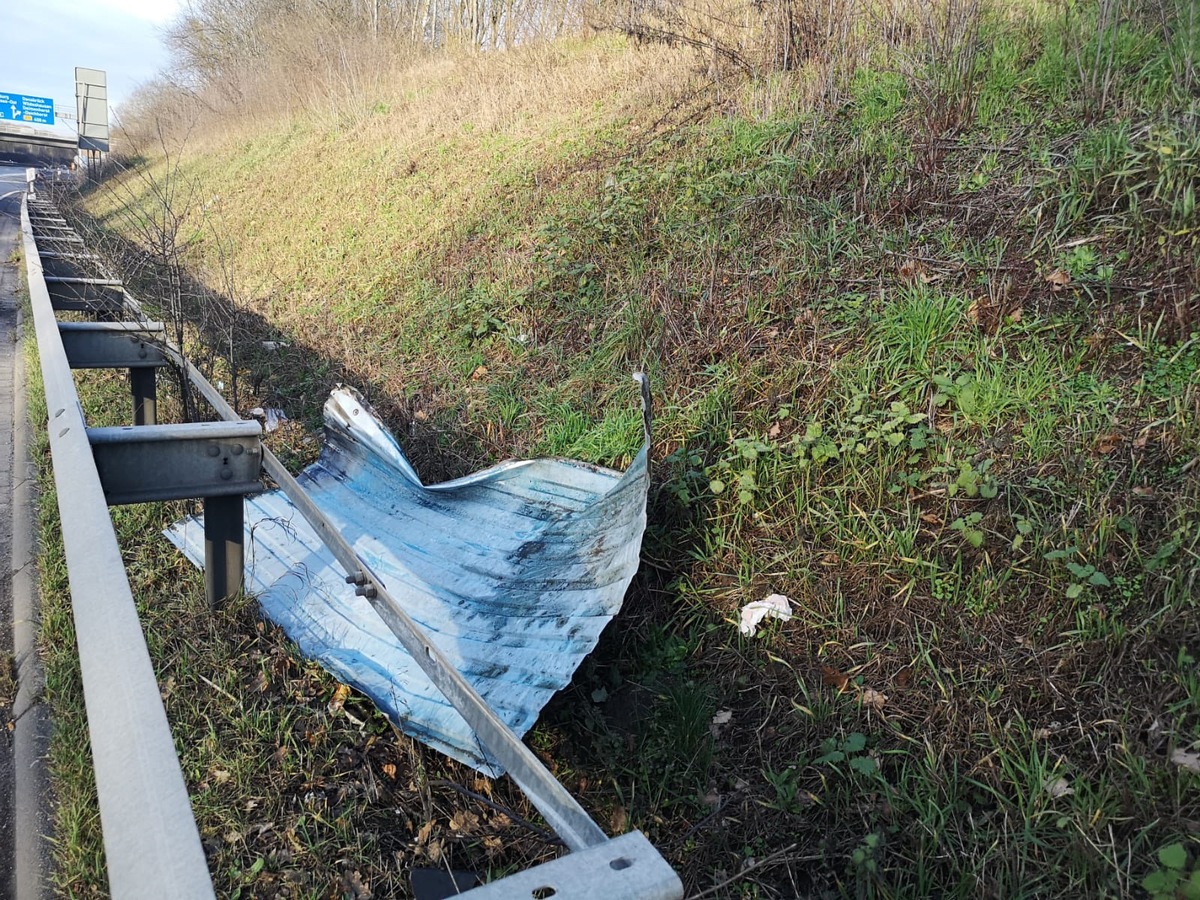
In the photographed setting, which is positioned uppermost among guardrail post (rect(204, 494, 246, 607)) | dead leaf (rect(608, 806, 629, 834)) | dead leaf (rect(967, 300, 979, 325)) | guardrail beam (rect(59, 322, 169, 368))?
dead leaf (rect(967, 300, 979, 325))

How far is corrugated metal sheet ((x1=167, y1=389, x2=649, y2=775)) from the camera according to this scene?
3.10m

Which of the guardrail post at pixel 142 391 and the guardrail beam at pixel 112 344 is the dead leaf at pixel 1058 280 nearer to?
the guardrail beam at pixel 112 344

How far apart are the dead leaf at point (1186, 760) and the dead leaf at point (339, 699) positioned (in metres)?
2.75

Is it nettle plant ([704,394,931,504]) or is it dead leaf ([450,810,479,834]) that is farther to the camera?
nettle plant ([704,394,931,504])

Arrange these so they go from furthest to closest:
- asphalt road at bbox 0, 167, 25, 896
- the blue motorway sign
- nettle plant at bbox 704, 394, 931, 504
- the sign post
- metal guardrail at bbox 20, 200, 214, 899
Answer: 1. the blue motorway sign
2. the sign post
3. nettle plant at bbox 704, 394, 931, 504
4. asphalt road at bbox 0, 167, 25, 896
5. metal guardrail at bbox 20, 200, 214, 899

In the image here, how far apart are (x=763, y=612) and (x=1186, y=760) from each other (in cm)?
139

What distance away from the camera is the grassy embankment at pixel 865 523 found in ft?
8.06

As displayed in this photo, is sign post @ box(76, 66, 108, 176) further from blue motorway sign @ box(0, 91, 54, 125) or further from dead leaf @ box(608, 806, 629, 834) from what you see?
dead leaf @ box(608, 806, 629, 834)

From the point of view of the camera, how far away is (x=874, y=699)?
2785 mm

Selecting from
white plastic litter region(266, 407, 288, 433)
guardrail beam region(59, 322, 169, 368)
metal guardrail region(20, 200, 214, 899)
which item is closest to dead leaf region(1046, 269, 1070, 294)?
metal guardrail region(20, 200, 214, 899)

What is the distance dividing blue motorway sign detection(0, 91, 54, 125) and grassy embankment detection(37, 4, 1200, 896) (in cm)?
5662

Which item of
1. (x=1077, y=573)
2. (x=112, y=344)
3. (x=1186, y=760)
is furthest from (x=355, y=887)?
(x=112, y=344)

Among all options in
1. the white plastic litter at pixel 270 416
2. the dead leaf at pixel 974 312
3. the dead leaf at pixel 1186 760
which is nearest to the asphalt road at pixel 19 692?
the white plastic litter at pixel 270 416

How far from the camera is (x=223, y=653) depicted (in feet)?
10.5
